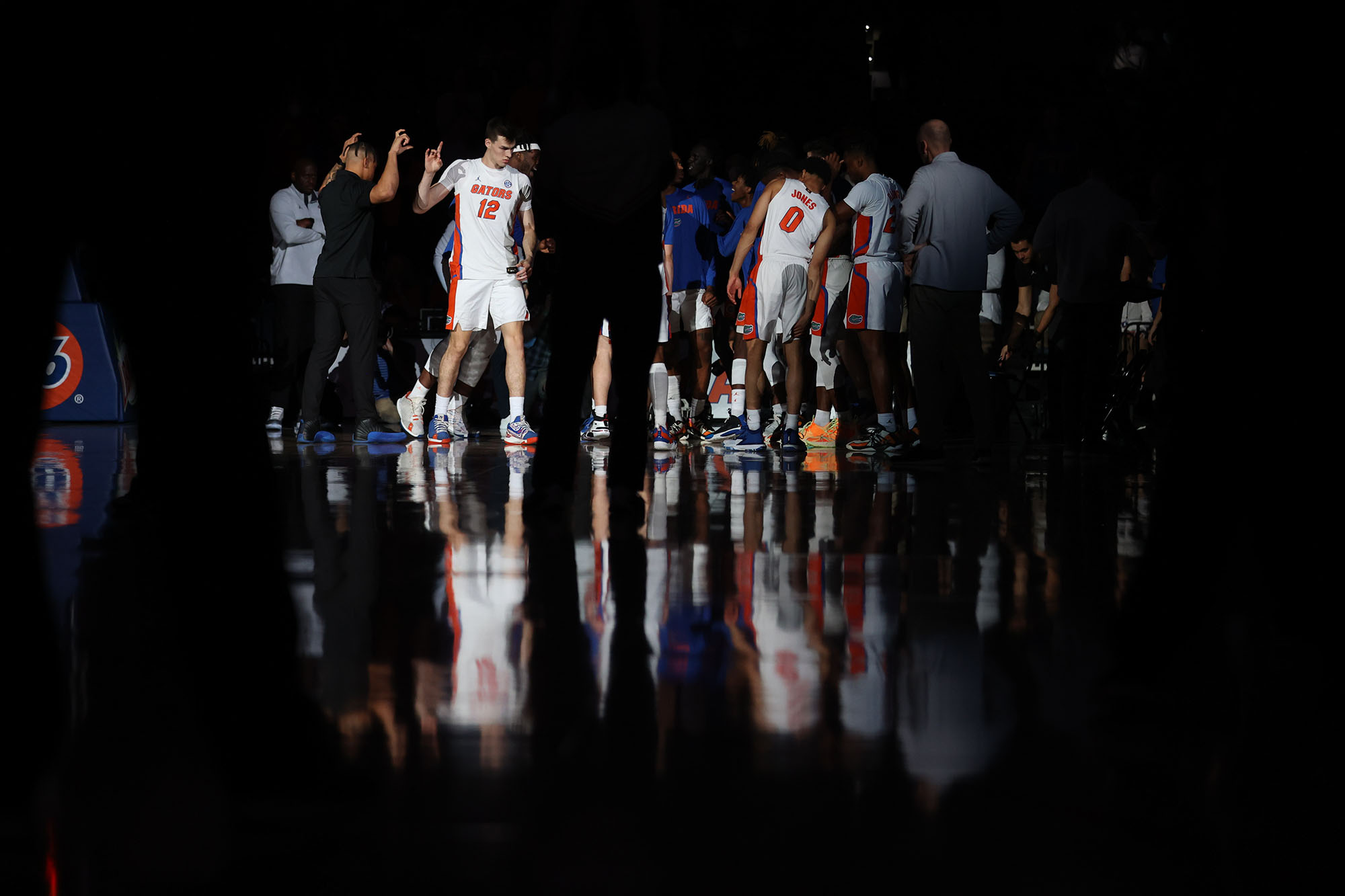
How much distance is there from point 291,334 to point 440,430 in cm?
Answer: 186

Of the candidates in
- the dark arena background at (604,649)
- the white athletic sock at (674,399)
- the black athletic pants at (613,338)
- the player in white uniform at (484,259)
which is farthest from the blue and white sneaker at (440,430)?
the dark arena background at (604,649)

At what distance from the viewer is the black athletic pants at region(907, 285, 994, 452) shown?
748cm

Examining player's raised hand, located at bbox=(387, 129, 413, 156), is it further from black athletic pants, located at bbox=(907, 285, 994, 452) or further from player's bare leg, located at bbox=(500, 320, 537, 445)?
black athletic pants, located at bbox=(907, 285, 994, 452)

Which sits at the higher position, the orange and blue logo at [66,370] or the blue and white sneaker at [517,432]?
the orange and blue logo at [66,370]

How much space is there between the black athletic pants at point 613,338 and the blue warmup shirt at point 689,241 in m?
5.79

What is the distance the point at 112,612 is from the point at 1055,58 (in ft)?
43.9

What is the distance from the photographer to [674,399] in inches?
394

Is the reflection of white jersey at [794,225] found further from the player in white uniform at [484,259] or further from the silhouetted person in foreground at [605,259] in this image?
the silhouetted person in foreground at [605,259]

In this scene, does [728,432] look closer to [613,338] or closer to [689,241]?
[689,241]

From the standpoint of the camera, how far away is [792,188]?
29.1ft

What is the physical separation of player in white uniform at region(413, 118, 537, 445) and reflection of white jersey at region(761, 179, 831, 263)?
1704 millimetres

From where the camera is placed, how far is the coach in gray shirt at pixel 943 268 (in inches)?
292

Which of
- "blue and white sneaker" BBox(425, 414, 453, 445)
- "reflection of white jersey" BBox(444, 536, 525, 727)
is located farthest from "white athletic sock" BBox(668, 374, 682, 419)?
"reflection of white jersey" BBox(444, 536, 525, 727)

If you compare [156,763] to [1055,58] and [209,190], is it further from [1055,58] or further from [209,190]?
[1055,58]
